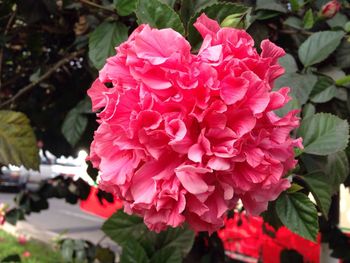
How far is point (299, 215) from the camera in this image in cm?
71

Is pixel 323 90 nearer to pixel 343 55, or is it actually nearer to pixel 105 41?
pixel 343 55

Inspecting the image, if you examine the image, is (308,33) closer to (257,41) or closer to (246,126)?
(257,41)

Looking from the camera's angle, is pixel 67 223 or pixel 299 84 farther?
pixel 67 223

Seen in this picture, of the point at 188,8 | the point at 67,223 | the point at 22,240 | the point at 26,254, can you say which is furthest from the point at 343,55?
the point at 67,223

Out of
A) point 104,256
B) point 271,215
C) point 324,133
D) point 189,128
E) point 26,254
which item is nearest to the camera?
point 189,128

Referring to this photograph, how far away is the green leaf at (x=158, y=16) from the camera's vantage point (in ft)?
2.12

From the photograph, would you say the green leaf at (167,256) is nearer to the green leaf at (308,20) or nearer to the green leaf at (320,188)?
the green leaf at (320,188)

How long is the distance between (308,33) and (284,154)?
1.61 ft

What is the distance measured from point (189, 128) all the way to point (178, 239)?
0.67m

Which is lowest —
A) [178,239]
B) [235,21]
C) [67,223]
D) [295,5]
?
[67,223]

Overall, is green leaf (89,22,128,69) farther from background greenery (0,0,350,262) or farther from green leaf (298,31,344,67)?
green leaf (298,31,344,67)

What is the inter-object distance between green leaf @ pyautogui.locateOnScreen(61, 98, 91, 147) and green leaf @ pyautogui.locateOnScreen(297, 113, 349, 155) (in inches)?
26.1

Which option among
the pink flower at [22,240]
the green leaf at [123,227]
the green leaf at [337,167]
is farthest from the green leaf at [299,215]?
the pink flower at [22,240]

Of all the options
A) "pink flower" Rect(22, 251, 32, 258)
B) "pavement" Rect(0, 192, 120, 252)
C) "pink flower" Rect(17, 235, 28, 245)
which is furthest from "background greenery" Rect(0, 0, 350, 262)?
"pavement" Rect(0, 192, 120, 252)
